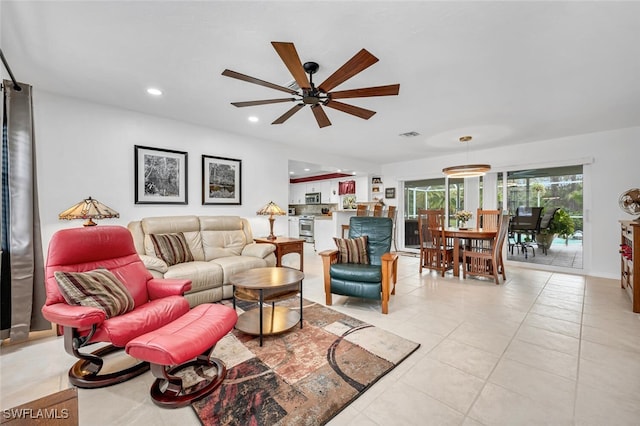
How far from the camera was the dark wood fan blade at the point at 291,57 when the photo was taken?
1.60m

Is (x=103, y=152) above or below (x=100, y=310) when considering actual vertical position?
above

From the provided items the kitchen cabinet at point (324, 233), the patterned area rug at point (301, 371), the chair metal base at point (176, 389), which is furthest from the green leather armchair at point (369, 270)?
the kitchen cabinet at point (324, 233)

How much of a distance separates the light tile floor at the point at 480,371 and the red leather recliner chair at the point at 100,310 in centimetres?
16

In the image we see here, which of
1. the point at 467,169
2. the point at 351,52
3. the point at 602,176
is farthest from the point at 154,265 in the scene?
the point at 602,176

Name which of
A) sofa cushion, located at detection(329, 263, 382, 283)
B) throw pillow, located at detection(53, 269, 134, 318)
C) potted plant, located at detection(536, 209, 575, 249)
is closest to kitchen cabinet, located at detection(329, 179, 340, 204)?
potted plant, located at detection(536, 209, 575, 249)

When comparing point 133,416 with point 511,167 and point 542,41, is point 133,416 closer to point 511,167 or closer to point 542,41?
point 542,41

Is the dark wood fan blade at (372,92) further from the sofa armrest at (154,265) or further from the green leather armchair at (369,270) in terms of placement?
the sofa armrest at (154,265)

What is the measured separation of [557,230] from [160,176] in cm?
697

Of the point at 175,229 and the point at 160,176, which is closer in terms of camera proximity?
the point at 175,229

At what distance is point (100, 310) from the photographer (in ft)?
5.50

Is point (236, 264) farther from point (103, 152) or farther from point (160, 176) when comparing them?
point (103, 152)

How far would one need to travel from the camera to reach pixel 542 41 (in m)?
2.02

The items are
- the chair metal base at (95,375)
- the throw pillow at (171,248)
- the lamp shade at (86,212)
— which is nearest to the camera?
the chair metal base at (95,375)

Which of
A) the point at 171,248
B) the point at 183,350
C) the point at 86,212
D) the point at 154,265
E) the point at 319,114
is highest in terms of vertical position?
the point at 319,114
